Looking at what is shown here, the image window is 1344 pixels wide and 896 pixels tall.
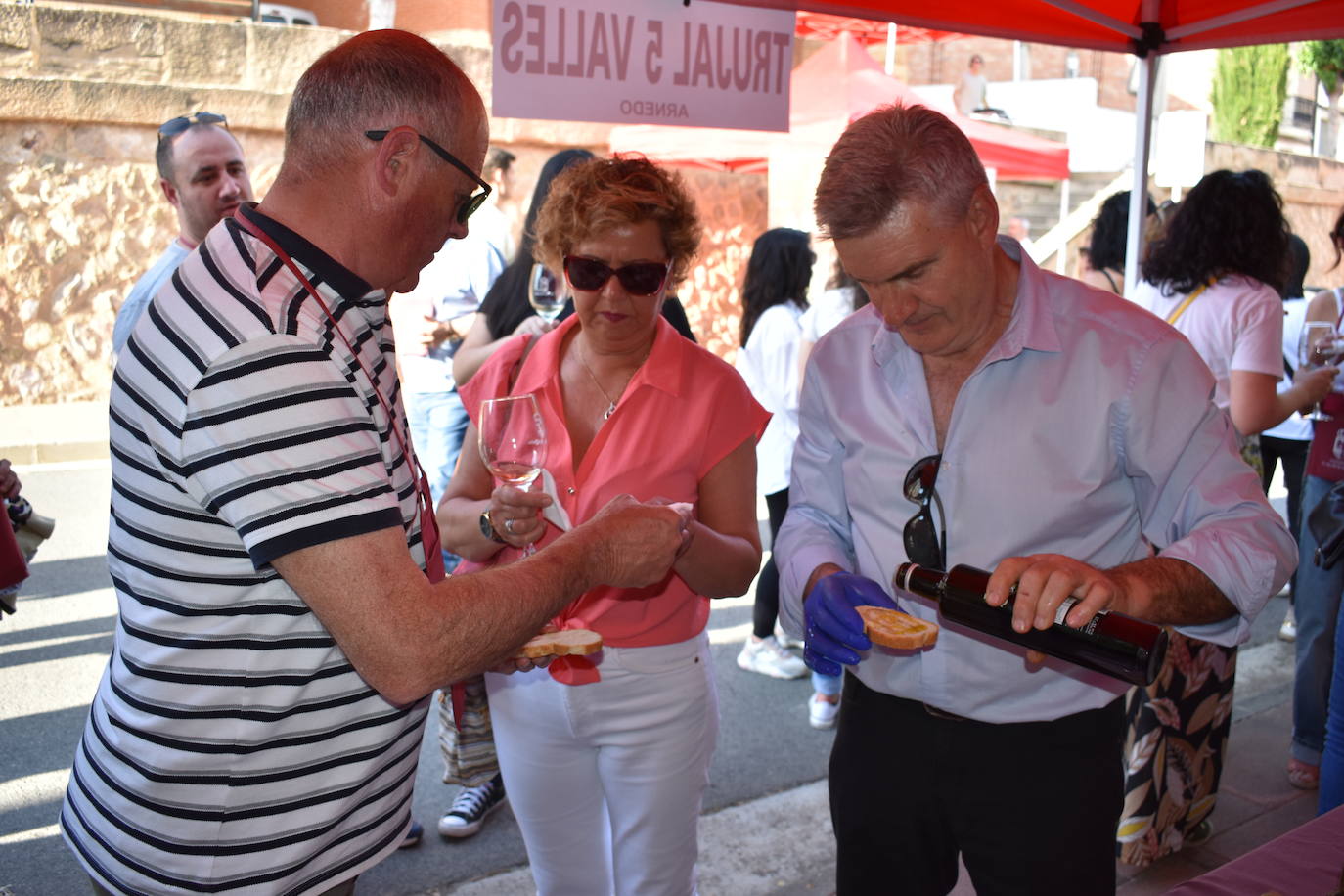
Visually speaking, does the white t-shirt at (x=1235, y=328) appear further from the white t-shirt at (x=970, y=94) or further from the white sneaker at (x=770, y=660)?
the white t-shirt at (x=970, y=94)

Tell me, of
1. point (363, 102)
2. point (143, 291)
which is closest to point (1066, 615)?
point (363, 102)

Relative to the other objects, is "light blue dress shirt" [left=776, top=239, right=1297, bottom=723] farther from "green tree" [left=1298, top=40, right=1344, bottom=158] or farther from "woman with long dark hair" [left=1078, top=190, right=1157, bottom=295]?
"green tree" [left=1298, top=40, right=1344, bottom=158]

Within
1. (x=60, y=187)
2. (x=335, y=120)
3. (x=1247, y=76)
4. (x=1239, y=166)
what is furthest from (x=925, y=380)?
(x=1247, y=76)

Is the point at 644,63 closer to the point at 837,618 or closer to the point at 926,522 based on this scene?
the point at 926,522

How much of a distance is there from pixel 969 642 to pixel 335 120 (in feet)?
4.70

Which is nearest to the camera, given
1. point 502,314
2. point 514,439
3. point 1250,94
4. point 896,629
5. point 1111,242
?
point 896,629

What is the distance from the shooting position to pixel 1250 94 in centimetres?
2331

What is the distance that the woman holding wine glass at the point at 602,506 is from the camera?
2396 millimetres

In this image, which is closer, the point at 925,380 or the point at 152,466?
the point at 152,466

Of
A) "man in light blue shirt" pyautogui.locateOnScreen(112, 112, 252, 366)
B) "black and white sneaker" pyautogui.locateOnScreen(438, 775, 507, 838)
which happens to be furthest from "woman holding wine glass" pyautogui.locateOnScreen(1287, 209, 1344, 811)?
"man in light blue shirt" pyautogui.locateOnScreen(112, 112, 252, 366)

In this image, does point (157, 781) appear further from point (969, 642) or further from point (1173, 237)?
point (1173, 237)

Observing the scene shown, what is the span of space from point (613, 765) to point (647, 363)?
0.92 meters

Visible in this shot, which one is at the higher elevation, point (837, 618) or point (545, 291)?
point (545, 291)

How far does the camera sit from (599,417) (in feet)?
8.35
